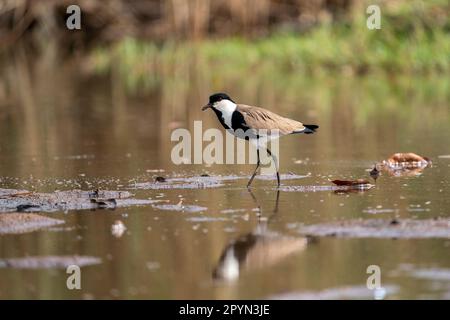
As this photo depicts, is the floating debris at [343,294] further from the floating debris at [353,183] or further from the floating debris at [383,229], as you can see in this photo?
the floating debris at [353,183]

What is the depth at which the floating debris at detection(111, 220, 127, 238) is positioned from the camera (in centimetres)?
698

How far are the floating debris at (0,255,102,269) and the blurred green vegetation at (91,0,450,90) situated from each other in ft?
43.3

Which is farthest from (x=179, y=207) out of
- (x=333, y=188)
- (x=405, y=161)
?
(x=405, y=161)

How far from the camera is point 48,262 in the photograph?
624 centimetres

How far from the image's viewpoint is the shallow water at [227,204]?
227 inches

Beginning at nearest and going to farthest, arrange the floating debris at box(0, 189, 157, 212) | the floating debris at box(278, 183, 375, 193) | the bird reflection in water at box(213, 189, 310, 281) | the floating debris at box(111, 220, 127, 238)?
the bird reflection in water at box(213, 189, 310, 281)
the floating debris at box(111, 220, 127, 238)
the floating debris at box(0, 189, 157, 212)
the floating debris at box(278, 183, 375, 193)

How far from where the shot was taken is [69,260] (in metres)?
6.27

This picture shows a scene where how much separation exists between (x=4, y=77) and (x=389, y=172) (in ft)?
47.5

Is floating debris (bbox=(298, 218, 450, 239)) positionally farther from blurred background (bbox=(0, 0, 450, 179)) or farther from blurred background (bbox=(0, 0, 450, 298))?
blurred background (bbox=(0, 0, 450, 179))

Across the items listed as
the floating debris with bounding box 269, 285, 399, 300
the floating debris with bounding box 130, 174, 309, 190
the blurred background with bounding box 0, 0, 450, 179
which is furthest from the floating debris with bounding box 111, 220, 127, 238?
the blurred background with bounding box 0, 0, 450, 179

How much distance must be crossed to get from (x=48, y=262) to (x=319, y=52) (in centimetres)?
1523

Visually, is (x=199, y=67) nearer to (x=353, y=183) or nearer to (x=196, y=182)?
(x=196, y=182)

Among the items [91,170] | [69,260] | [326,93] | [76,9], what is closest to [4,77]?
[76,9]
